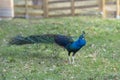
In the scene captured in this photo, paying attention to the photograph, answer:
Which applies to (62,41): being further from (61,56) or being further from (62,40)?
(61,56)

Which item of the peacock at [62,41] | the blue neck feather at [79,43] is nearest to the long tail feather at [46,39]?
the peacock at [62,41]

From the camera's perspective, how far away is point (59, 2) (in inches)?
802

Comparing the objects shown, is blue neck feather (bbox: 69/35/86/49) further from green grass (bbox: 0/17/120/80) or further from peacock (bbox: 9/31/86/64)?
green grass (bbox: 0/17/120/80)

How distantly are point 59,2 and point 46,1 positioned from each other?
2.12ft

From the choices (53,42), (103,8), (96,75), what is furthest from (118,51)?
(103,8)

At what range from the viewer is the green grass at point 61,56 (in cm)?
916

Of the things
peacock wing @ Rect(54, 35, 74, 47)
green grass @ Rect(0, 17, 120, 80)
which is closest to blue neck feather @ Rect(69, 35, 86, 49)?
peacock wing @ Rect(54, 35, 74, 47)

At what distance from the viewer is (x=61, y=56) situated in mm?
10859

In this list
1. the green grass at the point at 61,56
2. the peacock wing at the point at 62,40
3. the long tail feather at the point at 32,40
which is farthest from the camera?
the long tail feather at the point at 32,40

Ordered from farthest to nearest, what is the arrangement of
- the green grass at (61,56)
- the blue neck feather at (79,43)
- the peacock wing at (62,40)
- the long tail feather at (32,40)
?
the long tail feather at (32,40) < the peacock wing at (62,40) < the blue neck feather at (79,43) < the green grass at (61,56)

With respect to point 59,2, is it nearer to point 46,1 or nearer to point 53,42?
point 46,1

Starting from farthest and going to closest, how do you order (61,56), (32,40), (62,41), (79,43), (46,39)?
(61,56), (32,40), (46,39), (62,41), (79,43)

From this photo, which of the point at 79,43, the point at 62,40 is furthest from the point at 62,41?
the point at 79,43

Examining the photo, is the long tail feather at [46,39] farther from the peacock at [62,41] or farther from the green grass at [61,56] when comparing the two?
the green grass at [61,56]
